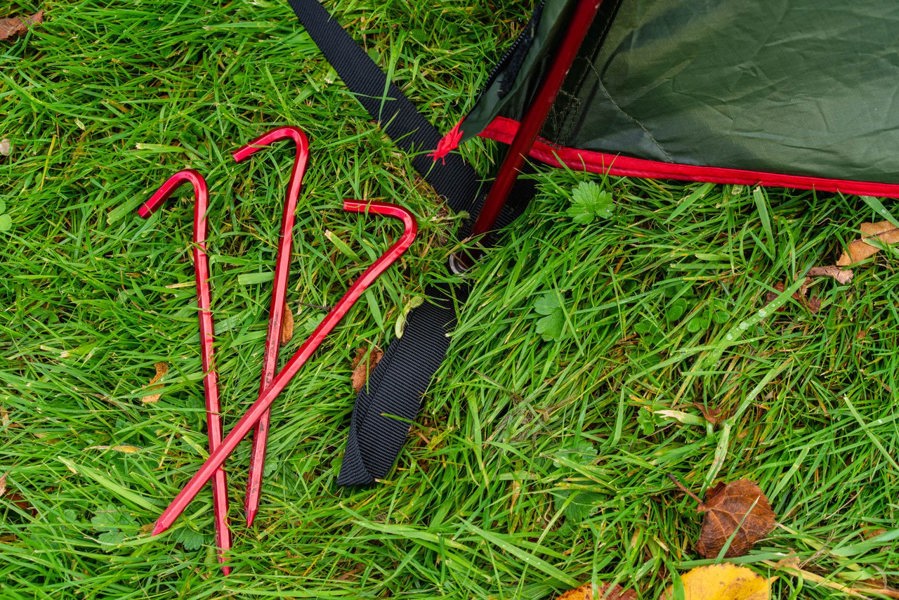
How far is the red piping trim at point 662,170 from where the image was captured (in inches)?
63.2

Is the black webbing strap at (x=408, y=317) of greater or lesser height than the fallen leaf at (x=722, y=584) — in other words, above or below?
above

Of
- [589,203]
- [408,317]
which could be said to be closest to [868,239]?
[589,203]

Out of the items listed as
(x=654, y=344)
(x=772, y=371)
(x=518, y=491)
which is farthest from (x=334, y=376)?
(x=772, y=371)

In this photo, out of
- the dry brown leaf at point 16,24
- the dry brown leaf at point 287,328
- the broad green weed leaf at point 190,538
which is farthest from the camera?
the dry brown leaf at point 16,24

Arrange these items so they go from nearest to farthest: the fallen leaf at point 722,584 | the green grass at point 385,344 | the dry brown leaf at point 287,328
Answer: the fallen leaf at point 722,584 < the green grass at point 385,344 < the dry brown leaf at point 287,328

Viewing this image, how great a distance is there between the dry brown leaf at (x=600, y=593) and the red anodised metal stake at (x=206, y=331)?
0.85 m

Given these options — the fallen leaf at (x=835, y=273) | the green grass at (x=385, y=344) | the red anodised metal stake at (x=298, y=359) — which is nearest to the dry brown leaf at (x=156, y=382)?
the green grass at (x=385, y=344)

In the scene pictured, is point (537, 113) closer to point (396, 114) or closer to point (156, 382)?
point (396, 114)

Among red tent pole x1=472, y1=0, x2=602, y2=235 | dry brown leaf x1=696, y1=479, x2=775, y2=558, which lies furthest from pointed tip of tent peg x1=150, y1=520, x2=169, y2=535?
dry brown leaf x1=696, y1=479, x2=775, y2=558

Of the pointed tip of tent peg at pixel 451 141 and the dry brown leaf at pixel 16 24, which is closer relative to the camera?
the pointed tip of tent peg at pixel 451 141

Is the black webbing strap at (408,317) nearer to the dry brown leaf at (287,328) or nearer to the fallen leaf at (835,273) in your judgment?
the dry brown leaf at (287,328)

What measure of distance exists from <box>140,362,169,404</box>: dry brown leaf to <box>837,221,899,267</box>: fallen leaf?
5.88 ft

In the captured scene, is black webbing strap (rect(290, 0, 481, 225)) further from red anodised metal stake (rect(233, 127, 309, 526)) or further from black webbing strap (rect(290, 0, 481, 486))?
red anodised metal stake (rect(233, 127, 309, 526))

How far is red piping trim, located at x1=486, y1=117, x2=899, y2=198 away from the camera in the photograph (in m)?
Answer: 1.60
